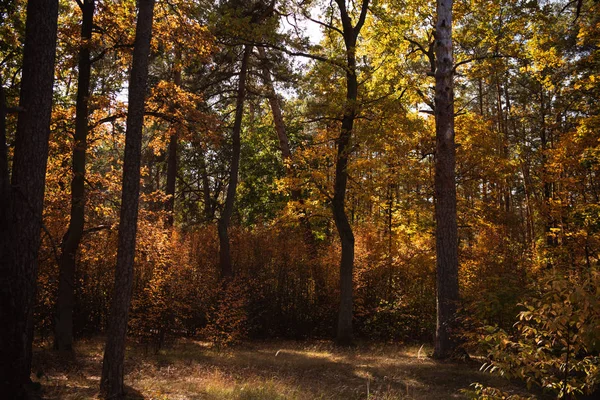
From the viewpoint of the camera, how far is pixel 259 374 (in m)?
10.1

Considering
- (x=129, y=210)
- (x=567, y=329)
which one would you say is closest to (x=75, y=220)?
(x=129, y=210)

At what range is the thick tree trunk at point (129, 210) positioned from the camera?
771cm

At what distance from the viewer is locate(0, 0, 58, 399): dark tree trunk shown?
20.3ft

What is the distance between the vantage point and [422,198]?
645 inches

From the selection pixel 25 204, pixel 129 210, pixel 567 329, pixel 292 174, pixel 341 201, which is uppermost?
pixel 292 174

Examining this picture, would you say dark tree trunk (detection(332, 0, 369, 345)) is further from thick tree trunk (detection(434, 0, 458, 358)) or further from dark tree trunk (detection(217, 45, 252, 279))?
dark tree trunk (detection(217, 45, 252, 279))

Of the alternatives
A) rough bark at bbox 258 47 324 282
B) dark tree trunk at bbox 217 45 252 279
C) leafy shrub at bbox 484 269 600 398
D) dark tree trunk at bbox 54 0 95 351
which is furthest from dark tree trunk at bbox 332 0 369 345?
leafy shrub at bbox 484 269 600 398

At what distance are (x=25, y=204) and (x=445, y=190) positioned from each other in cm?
847

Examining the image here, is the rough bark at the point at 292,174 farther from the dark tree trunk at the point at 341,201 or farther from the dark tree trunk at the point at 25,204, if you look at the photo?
the dark tree trunk at the point at 25,204

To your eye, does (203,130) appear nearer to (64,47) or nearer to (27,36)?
(64,47)

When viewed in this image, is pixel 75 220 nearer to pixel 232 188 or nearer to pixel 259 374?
pixel 259 374

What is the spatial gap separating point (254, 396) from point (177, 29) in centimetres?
794

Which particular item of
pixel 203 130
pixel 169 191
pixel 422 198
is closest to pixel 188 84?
pixel 169 191

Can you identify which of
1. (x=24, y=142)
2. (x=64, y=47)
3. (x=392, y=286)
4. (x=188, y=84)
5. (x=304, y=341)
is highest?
(x=188, y=84)
